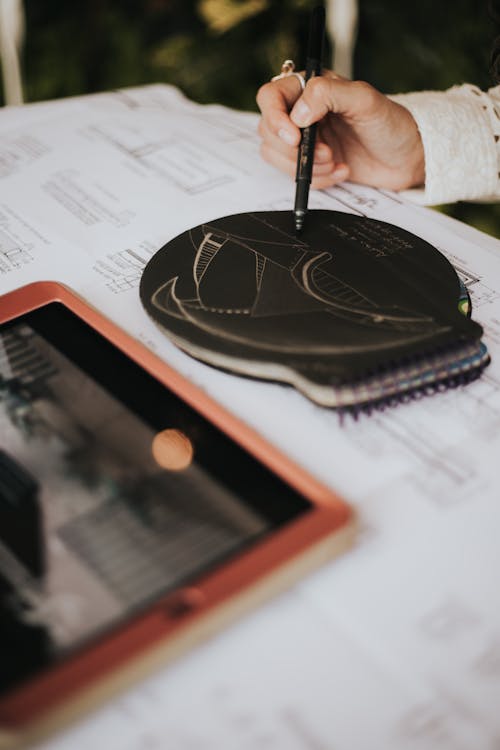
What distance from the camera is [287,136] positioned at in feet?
2.43

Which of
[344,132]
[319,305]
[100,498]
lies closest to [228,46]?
[344,132]

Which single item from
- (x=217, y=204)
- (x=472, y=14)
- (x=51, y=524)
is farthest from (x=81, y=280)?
(x=472, y=14)

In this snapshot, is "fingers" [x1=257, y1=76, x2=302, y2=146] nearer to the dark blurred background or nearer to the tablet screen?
the tablet screen

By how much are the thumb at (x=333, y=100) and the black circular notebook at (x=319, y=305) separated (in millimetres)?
133

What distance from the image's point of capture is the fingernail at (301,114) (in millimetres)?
712

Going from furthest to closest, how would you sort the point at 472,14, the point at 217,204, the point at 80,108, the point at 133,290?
the point at 472,14 < the point at 80,108 < the point at 217,204 < the point at 133,290

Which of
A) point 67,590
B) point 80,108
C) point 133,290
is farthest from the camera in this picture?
point 80,108

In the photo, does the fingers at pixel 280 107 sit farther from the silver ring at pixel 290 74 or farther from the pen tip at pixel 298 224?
the pen tip at pixel 298 224

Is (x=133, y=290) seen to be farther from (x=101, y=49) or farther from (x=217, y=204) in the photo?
(x=101, y=49)

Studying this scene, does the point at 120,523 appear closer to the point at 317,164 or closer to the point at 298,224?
the point at 298,224

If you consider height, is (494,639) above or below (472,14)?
below

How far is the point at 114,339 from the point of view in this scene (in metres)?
0.49

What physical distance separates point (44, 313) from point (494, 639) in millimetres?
377

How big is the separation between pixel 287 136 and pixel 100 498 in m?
0.50
